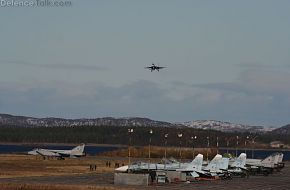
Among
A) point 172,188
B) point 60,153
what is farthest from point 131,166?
point 60,153

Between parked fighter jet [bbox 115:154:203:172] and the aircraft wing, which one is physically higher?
the aircraft wing

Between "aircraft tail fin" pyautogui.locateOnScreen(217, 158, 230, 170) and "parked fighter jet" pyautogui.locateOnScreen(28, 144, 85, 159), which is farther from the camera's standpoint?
"parked fighter jet" pyautogui.locateOnScreen(28, 144, 85, 159)

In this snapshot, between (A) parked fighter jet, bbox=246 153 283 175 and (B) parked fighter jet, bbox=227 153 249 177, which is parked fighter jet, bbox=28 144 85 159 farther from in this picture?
(B) parked fighter jet, bbox=227 153 249 177

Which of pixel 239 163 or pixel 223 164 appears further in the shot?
pixel 239 163

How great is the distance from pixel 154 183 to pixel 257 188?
43.7ft

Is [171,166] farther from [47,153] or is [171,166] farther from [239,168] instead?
[47,153]

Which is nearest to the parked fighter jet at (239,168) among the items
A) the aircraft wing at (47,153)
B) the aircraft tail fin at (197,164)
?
the aircraft tail fin at (197,164)

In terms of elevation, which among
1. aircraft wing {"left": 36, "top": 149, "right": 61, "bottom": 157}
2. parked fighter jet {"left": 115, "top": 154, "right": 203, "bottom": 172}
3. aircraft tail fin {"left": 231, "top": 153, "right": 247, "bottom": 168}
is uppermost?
aircraft wing {"left": 36, "top": 149, "right": 61, "bottom": 157}

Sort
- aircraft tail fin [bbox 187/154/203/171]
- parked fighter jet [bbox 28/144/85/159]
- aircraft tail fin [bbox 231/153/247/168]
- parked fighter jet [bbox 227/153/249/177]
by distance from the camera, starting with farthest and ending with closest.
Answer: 1. parked fighter jet [bbox 28/144/85/159]
2. aircraft tail fin [bbox 231/153/247/168]
3. parked fighter jet [bbox 227/153/249/177]
4. aircraft tail fin [bbox 187/154/203/171]

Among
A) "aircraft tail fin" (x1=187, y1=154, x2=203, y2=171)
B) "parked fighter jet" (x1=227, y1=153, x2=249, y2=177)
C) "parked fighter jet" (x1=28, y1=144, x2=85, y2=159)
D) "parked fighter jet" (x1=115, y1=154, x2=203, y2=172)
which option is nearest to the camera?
"parked fighter jet" (x1=115, y1=154, x2=203, y2=172)

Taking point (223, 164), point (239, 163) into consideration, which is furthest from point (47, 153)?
point (223, 164)

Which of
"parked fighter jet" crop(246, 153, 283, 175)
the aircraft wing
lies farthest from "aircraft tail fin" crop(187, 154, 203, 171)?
the aircraft wing

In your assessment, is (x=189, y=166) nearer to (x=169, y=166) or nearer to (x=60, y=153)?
(x=169, y=166)

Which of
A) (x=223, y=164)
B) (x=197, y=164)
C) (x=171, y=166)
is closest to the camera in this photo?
(x=197, y=164)
